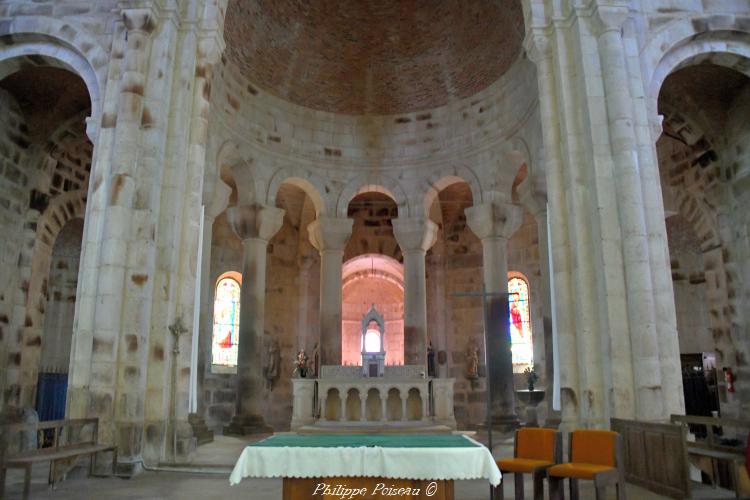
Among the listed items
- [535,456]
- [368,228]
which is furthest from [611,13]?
[368,228]

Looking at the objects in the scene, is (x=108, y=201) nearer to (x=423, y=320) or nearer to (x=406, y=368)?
(x=406, y=368)

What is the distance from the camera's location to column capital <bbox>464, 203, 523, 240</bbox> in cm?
1476

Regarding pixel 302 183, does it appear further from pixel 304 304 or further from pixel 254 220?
pixel 304 304

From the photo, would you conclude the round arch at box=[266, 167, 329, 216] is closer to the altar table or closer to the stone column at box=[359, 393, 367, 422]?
the stone column at box=[359, 393, 367, 422]

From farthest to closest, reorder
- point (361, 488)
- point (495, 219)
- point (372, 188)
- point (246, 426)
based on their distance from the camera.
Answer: point (372, 188), point (495, 219), point (246, 426), point (361, 488)

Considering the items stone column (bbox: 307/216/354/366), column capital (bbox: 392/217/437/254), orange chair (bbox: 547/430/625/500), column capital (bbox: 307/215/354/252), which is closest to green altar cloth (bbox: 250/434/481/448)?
orange chair (bbox: 547/430/625/500)

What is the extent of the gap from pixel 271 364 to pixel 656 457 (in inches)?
492

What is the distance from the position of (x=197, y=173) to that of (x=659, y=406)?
294 inches

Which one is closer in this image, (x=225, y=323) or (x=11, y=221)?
(x=11, y=221)

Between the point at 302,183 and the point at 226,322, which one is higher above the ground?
the point at 302,183

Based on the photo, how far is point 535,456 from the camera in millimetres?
6035

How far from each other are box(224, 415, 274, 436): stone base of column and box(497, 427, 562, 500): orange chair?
30.9 ft

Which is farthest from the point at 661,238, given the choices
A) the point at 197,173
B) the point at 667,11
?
the point at 197,173

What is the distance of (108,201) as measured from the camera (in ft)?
29.2
